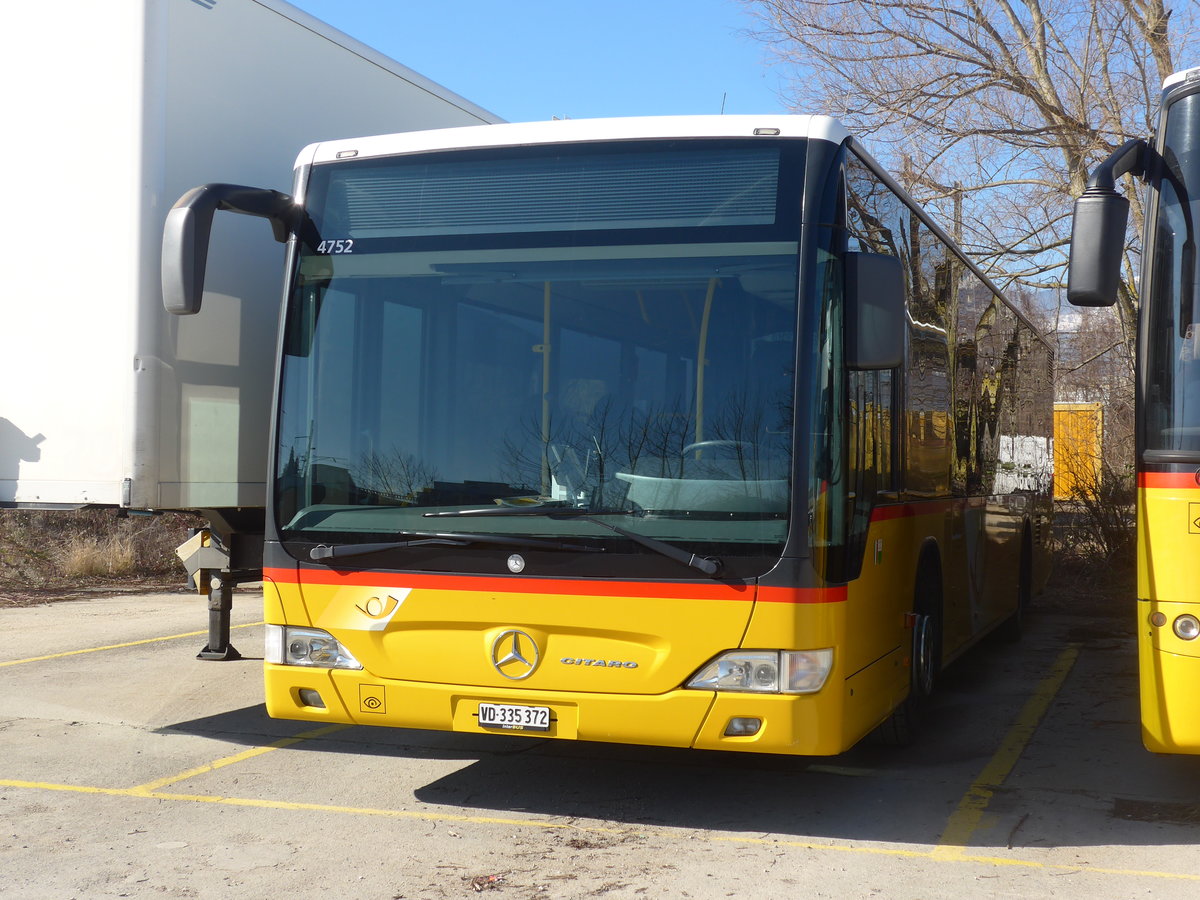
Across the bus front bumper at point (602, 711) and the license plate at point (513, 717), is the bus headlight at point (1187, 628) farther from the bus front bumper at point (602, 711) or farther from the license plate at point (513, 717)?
the license plate at point (513, 717)

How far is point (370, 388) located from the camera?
19.5 feet

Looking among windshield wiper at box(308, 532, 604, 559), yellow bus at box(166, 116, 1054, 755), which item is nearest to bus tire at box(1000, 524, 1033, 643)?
yellow bus at box(166, 116, 1054, 755)

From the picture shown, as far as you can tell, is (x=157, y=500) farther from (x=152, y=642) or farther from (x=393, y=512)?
(x=152, y=642)

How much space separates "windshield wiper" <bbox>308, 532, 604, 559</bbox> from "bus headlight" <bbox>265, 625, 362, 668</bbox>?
1.19ft

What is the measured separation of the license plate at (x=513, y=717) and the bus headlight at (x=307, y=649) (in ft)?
2.07

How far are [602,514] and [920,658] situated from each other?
288cm

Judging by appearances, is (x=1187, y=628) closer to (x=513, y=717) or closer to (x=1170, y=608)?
(x=1170, y=608)

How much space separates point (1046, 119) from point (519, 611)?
540 inches

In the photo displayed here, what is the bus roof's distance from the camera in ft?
18.4

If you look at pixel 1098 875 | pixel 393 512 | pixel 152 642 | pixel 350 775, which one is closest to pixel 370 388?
pixel 393 512

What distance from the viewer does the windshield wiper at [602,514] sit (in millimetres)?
5297

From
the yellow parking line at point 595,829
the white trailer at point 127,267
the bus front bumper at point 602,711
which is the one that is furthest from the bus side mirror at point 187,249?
the yellow parking line at point 595,829

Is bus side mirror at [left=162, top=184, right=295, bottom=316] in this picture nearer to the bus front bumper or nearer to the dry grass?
the bus front bumper

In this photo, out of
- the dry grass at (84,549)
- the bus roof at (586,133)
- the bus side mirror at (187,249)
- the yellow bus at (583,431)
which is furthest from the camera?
the dry grass at (84,549)
